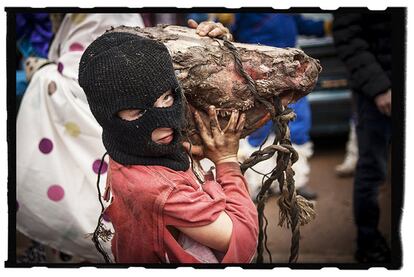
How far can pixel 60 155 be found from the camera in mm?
3070

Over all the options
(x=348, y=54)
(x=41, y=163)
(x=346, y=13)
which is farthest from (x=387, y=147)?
(x=41, y=163)

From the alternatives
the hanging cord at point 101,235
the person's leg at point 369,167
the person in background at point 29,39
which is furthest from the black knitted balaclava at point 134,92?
the person's leg at point 369,167

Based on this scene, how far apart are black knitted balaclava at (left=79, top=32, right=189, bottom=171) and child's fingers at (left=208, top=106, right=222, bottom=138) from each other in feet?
0.39

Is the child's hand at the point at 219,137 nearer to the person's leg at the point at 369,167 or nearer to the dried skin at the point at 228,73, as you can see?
the dried skin at the point at 228,73

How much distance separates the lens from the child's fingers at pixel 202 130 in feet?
7.90

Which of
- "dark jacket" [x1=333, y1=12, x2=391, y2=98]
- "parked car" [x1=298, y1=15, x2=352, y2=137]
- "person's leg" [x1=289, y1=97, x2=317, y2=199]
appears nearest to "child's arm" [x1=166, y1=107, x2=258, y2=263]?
"dark jacket" [x1=333, y1=12, x2=391, y2=98]

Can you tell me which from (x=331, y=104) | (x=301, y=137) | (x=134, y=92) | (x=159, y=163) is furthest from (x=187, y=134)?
(x=331, y=104)

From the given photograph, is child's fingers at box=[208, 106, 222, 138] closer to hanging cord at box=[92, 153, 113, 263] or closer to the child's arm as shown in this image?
the child's arm

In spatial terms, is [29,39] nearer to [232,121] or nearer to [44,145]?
[44,145]

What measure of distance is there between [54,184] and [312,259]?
1.16 metres

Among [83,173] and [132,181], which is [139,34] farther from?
[83,173]

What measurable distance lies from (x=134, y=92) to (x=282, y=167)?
621mm

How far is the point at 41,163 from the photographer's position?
305 centimetres

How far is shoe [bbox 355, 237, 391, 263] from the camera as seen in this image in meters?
2.96
